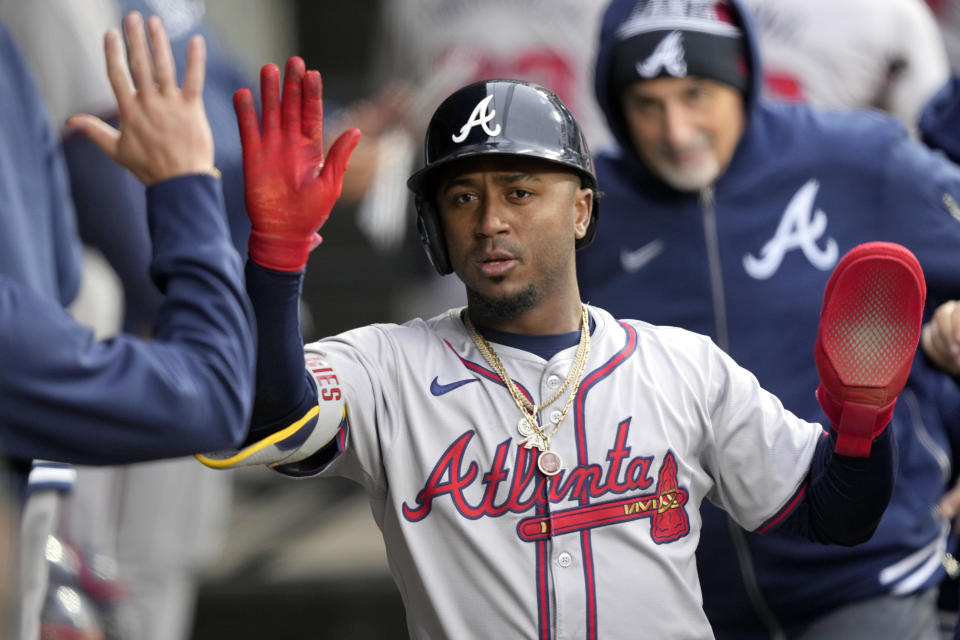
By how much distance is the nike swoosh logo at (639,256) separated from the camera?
2.99 meters

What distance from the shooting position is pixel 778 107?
3.21 meters

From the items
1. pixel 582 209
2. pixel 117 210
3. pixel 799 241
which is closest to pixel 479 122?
pixel 582 209

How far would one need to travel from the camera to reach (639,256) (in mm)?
3002

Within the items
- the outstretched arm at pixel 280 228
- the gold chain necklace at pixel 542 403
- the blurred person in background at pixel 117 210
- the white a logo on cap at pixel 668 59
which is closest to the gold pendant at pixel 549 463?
the gold chain necklace at pixel 542 403

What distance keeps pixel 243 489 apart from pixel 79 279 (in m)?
5.64

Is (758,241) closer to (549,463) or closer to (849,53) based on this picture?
(549,463)

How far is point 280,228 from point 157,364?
0.33 meters

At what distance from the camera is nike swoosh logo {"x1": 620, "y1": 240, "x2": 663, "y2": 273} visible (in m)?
2.99

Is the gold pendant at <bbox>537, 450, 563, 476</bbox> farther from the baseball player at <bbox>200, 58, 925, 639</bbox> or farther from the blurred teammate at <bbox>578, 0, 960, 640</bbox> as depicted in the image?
the blurred teammate at <bbox>578, 0, 960, 640</bbox>

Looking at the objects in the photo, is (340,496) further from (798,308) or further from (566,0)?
(798,308)

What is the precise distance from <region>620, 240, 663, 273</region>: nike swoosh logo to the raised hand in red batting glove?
0.98 m

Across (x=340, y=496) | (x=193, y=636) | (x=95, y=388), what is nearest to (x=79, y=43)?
(x=95, y=388)

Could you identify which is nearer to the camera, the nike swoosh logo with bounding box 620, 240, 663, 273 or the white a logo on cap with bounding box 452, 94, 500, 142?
the white a logo on cap with bounding box 452, 94, 500, 142

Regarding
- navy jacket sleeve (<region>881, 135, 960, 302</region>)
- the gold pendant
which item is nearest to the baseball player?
the gold pendant
